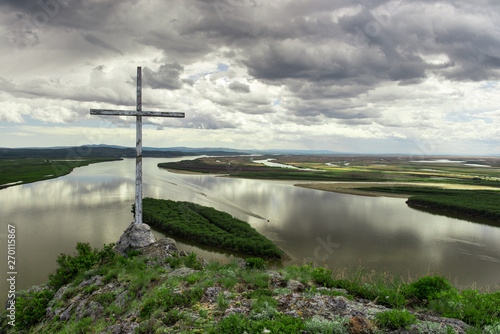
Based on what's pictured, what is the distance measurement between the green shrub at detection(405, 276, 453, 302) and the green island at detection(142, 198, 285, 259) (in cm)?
1448

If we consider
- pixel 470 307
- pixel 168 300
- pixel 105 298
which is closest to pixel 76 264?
pixel 105 298

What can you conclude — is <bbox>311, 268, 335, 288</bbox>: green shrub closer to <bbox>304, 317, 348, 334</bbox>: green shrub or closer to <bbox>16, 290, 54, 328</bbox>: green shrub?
<bbox>304, 317, 348, 334</bbox>: green shrub

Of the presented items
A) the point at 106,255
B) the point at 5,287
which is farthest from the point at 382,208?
the point at 5,287

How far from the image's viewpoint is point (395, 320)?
4.97 m

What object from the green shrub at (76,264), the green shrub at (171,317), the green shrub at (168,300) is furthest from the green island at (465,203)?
the green shrub at (76,264)

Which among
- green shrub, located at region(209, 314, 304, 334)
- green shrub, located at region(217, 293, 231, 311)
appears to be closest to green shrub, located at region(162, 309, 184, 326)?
green shrub, located at region(217, 293, 231, 311)

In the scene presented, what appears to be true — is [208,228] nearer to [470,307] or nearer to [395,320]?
[395,320]

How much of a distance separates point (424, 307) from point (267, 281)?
13.6ft

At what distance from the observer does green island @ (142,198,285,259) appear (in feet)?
70.8

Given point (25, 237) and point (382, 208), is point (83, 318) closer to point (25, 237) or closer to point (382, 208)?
point (25, 237)

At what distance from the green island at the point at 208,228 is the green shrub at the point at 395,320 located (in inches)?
626

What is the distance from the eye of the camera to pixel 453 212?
1510 inches

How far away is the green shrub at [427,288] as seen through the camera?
6.41 m

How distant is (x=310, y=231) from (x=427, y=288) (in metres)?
20.9
